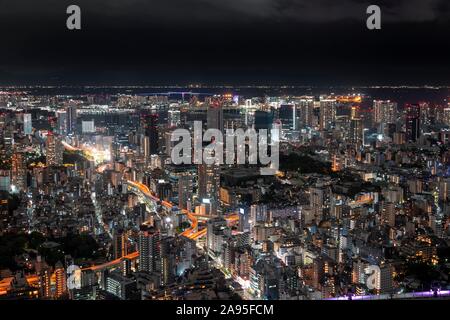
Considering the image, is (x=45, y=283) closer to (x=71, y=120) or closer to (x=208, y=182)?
(x=208, y=182)

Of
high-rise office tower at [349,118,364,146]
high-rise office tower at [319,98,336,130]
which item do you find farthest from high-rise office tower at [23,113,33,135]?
high-rise office tower at [349,118,364,146]

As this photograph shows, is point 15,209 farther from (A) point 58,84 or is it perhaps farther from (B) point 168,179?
(B) point 168,179

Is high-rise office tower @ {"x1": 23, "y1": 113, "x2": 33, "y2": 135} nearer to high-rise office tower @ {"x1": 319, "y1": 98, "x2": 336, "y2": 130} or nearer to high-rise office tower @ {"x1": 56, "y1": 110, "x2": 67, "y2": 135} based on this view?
high-rise office tower @ {"x1": 56, "y1": 110, "x2": 67, "y2": 135}

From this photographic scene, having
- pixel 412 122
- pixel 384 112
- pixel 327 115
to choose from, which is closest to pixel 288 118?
pixel 327 115

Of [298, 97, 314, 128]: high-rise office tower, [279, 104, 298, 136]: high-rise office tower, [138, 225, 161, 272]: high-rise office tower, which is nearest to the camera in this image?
[138, 225, 161, 272]: high-rise office tower

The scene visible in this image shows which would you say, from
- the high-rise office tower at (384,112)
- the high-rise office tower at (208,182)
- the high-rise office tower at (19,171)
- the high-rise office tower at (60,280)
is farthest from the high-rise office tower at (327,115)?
the high-rise office tower at (60,280)

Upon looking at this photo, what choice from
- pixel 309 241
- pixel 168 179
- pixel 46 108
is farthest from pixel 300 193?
pixel 46 108
